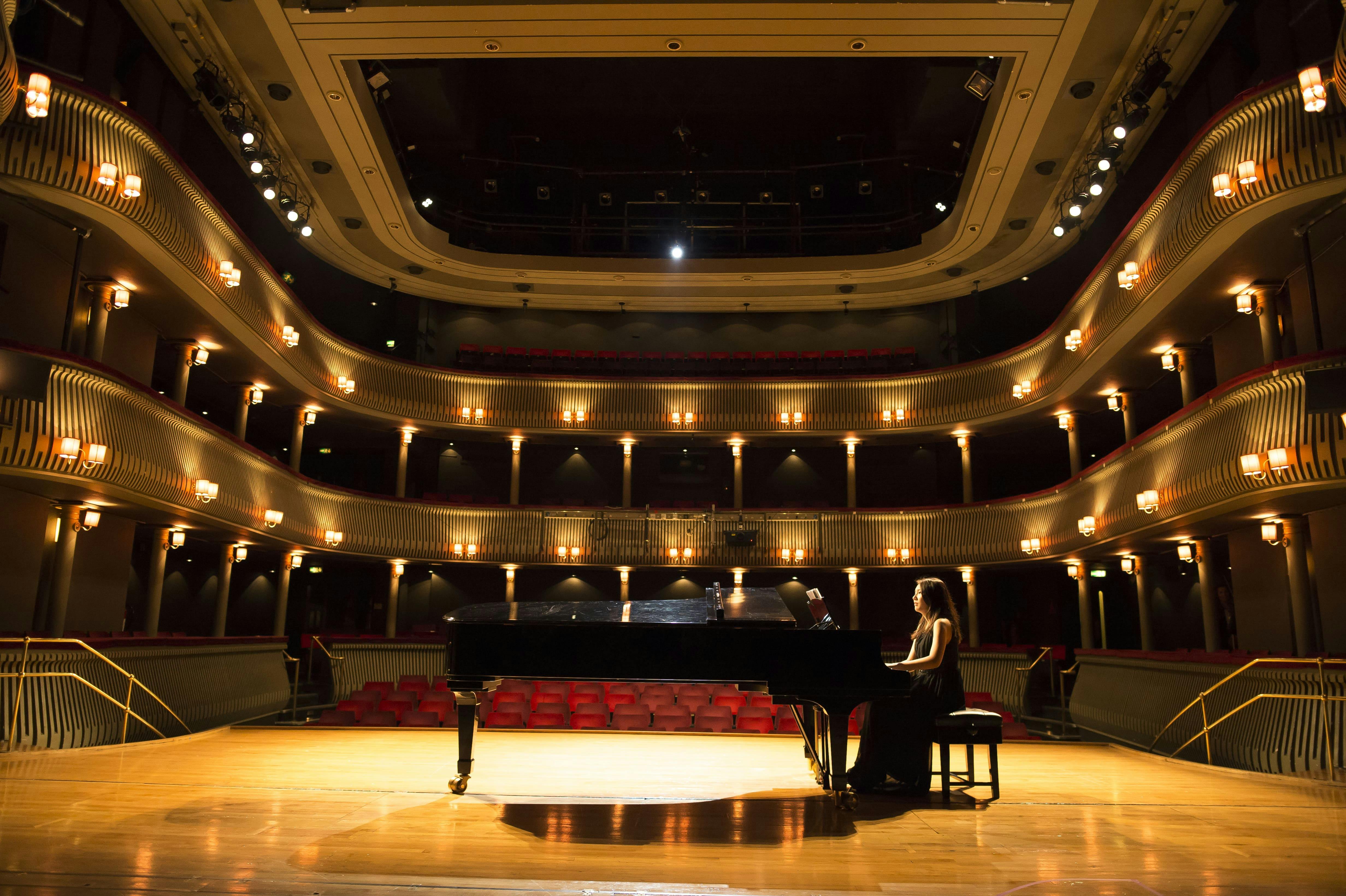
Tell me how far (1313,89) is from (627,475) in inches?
543

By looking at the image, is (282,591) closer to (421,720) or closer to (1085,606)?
(421,720)

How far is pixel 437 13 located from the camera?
11375mm

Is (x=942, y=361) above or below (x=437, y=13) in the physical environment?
below

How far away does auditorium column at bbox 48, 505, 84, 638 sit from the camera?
1017cm

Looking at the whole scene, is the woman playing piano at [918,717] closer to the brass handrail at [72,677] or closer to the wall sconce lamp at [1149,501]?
the wall sconce lamp at [1149,501]

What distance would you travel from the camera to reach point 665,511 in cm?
1836

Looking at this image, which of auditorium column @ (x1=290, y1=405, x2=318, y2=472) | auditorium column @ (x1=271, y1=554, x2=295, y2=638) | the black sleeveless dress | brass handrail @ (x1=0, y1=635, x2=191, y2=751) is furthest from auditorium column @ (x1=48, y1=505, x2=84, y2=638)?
the black sleeveless dress

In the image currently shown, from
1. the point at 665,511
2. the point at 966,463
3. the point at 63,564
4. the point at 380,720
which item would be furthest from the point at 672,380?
the point at 63,564

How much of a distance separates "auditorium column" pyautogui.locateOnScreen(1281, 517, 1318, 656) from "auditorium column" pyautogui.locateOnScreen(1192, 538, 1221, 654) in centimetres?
183

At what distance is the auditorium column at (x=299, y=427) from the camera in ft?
54.6

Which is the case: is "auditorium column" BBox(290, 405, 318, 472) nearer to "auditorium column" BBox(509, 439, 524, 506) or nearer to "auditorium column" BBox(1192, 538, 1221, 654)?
"auditorium column" BBox(509, 439, 524, 506)

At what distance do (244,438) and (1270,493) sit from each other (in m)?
15.1

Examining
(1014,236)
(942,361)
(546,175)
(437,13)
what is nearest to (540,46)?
(437,13)

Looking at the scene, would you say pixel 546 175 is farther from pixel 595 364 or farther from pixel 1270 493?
pixel 1270 493
